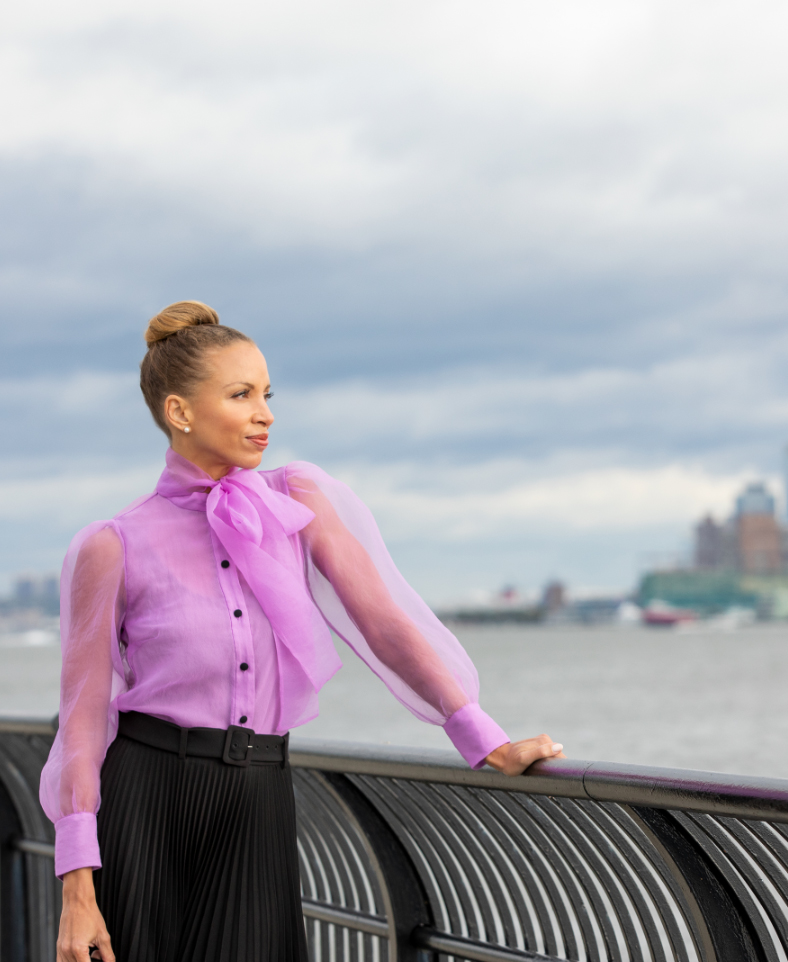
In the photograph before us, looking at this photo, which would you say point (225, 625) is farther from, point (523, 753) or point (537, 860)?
point (537, 860)

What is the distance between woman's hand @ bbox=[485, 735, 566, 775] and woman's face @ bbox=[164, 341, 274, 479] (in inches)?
28.4

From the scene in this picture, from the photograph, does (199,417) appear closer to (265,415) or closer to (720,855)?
(265,415)

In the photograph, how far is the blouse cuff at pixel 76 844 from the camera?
2279mm

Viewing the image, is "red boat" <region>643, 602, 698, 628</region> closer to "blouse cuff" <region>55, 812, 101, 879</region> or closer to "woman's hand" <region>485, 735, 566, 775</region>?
"woman's hand" <region>485, 735, 566, 775</region>

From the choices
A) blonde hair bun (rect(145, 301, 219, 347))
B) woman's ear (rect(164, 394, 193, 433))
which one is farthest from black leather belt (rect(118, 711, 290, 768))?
blonde hair bun (rect(145, 301, 219, 347))

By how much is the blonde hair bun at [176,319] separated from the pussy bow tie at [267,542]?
24cm

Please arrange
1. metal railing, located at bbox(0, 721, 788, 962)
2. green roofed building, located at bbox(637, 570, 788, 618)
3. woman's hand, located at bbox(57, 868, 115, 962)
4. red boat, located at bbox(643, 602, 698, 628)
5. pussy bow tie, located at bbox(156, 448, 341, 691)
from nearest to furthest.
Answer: metal railing, located at bbox(0, 721, 788, 962)
woman's hand, located at bbox(57, 868, 115, 962)
pussy bow tie, located at bbox(156, 448, 341, 691)
green roofed building, located at bbox(637, 570, 788, 618)
red boat, located at bbox(643, 602, 698, 628)

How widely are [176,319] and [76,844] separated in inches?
39.1

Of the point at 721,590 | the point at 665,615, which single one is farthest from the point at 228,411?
the point at 665,615

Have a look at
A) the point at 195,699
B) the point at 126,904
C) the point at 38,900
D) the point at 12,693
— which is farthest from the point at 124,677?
the point at 12,693

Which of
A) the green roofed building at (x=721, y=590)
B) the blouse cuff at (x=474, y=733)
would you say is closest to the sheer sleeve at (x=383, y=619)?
the blouse cuff at (x=474, y=733)

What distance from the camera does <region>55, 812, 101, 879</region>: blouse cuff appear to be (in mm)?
2279

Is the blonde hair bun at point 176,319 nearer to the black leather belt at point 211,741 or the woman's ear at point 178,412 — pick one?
the woman's ear at point 178,412

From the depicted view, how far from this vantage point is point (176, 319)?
250 cm
